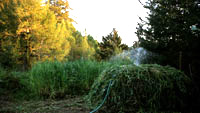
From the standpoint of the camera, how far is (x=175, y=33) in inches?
170

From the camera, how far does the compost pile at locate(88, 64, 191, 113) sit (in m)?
2.06

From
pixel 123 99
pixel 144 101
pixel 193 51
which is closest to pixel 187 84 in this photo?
pixel 144 101

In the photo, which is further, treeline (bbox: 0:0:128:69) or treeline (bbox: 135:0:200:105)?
treeline (bbox: 0:0:128:69)

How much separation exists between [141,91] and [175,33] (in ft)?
9.37

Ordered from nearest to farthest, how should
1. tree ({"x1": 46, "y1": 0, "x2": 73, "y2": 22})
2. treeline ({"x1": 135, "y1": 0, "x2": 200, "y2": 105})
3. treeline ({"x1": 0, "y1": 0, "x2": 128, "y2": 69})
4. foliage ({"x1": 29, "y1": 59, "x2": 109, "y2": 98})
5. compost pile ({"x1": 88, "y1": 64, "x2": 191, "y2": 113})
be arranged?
compost pile ({"x1": 88, "y1": 64, "x2": 191, "y2": 113}) → foliage ({"x1": 29, "y1": 59, "x2": 109, "y2": 98}) → treeline ({"x1": 135, "y1": 0, "x2": 200, "y2": 105}) → treeline ({"x1": 0, "y1": 0, "x2": 128, "y2": 69}) → tree ({"x1": 46, "y1": 0, "x2": 73, "y2": 22})

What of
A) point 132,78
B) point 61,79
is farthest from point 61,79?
point 132,78

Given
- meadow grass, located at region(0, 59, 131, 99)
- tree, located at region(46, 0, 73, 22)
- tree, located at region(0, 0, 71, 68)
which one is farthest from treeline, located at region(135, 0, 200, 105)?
tree, located at region(46, 0, 73, 22)

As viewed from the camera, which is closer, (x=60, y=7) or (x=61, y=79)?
(x=61, y=79)

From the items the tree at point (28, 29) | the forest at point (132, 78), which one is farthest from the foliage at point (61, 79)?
the tree at point (28, 29)

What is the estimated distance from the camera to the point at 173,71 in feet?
7.64

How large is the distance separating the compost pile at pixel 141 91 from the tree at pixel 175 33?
1205mm

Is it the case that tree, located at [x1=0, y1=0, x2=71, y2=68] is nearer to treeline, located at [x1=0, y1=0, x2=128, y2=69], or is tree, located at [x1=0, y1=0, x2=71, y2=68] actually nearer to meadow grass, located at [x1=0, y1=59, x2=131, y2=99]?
treeline, located at [x1=0, y1=0, x2=128, y2=69]

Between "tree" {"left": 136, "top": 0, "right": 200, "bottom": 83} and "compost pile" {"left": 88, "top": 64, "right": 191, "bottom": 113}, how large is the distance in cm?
120

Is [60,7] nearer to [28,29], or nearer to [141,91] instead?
[28,29]
